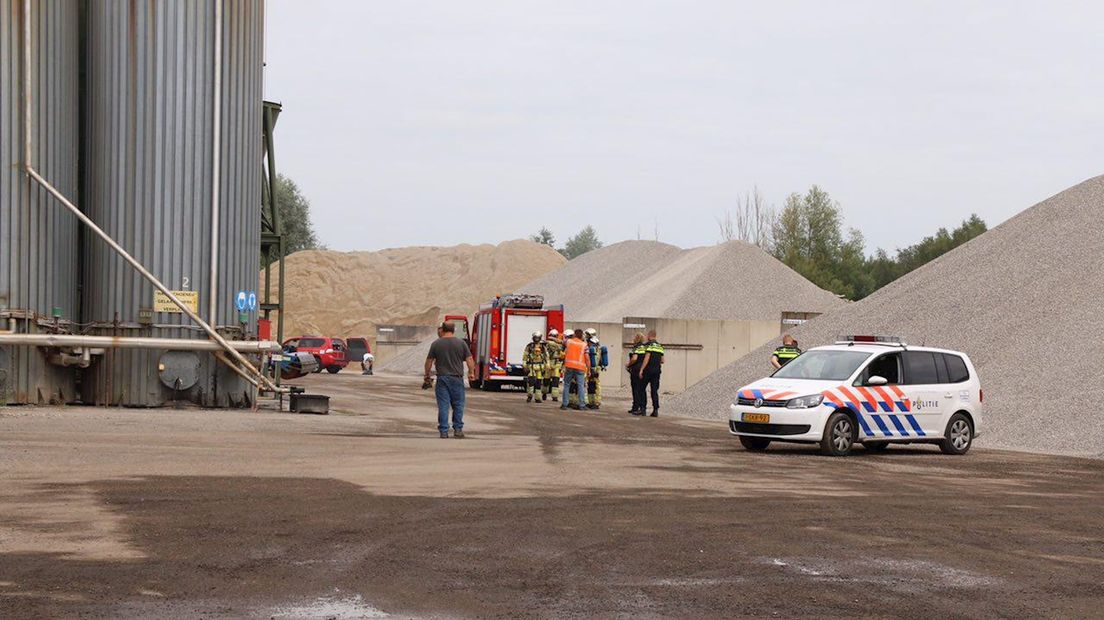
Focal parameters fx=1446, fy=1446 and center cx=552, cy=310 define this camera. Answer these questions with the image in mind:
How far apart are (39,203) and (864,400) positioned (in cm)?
1514

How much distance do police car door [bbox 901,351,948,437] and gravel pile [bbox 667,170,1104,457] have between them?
9.34 ft

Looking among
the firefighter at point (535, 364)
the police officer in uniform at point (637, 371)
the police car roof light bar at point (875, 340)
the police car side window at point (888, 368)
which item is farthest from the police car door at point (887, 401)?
the firefighter at point (535, 364)

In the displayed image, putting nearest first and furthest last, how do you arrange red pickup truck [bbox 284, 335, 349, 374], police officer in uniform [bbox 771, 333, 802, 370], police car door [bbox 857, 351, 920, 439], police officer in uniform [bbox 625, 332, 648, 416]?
police car door [bbox 857, 351, 920, 439], police officer in uniform [bbox 771, 333, 802, 370], police officer in uniform [bbox 625, 332, 648, 416], red pickup truck [bbox 284, 335, 349, 374]

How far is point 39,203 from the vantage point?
26.2 metres

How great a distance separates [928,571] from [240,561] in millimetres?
4524

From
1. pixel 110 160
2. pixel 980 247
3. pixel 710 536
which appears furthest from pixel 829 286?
pixel 710 536

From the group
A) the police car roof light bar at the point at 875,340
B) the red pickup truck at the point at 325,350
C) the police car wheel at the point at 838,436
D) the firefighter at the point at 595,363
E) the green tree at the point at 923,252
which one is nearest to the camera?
the police car wheel at the point at 838,436

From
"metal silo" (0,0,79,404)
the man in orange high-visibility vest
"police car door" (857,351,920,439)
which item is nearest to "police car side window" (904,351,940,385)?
"police car door" (857,351,920,439)

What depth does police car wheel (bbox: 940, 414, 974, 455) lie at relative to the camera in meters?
21.5

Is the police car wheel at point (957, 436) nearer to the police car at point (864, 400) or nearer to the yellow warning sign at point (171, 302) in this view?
the police car at point (864, 400)

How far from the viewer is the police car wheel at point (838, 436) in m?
20.1

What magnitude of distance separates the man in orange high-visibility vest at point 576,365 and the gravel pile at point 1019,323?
2.97 m

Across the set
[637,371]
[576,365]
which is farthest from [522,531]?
[576,365]

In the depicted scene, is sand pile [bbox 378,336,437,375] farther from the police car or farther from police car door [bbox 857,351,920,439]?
police car door [bbox 857,351,920,439]
